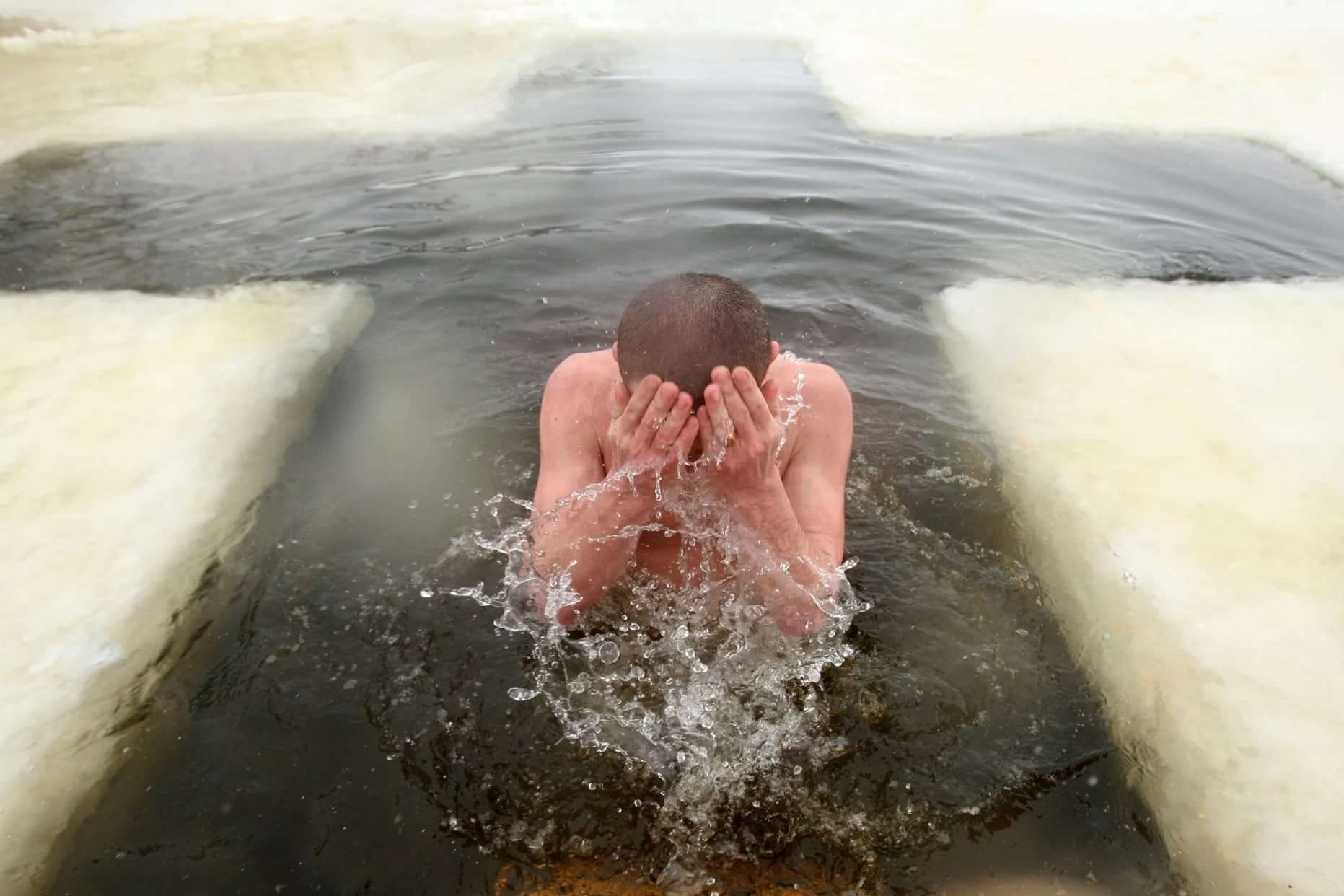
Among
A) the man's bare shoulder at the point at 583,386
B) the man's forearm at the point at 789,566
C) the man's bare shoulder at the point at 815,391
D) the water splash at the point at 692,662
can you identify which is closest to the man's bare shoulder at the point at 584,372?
the man's bare shoulder at the point at 583,386

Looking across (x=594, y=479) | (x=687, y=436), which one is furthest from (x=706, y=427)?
(x=594, y=479)

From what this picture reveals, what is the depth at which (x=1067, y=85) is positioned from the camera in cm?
→ 820

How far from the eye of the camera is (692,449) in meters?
2.26

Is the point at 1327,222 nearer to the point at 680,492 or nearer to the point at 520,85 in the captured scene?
the point at 680,492

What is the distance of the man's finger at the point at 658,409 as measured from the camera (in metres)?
2.04

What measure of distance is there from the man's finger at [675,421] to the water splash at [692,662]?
0.15 metres

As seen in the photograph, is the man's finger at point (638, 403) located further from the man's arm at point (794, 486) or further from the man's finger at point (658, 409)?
the man's arm at point (794, 486)

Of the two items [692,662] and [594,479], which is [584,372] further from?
[692,662]

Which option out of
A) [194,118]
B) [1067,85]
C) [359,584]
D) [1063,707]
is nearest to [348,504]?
[359,584]

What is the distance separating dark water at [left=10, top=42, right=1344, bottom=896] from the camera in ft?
6.46

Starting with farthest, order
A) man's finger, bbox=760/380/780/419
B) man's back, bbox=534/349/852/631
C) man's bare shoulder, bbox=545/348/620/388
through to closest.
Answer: man's bare shoulder, bbox=545/348/620/388
man's back, bbox=534/349/852/631
man's finger, bbox=760/380/780/419

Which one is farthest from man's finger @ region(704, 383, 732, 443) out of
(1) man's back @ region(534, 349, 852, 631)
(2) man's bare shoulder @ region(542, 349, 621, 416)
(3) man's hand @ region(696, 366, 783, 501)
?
(2) man's bare shoulder @ region(542, 349, 621, 416)

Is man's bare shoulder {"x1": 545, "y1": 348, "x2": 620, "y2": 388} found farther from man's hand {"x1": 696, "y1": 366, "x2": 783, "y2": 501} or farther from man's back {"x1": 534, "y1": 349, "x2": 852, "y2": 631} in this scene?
man's hand {"x1": 696, "y1": 366, "x2": 783, "y2": 501}

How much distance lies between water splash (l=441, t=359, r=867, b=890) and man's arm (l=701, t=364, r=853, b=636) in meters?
0.03
